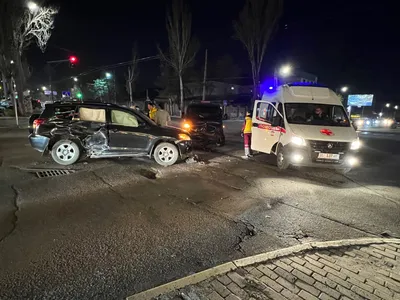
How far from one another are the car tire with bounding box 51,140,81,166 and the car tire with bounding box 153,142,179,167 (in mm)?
2319

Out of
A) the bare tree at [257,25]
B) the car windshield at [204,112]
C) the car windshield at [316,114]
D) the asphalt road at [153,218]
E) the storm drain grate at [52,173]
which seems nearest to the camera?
the asphalt road at [153,218]

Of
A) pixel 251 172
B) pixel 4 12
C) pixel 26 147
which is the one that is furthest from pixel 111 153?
pixel 4 12

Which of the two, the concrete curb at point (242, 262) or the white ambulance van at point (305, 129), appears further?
the white ambulance van at point (305, 129)

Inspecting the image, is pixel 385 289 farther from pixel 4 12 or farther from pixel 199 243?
pixel 4 12

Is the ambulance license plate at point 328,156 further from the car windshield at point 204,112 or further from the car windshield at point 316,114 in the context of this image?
the car windshield at point 204,112

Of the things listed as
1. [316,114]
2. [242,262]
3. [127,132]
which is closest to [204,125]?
[127,132]

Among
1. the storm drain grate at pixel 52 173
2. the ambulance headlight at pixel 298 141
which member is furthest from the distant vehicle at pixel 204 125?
the storm drain grate at pixel 52 173

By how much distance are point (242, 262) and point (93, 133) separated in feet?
20.4

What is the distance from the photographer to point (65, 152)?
7.96 meters

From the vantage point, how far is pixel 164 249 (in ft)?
12.0

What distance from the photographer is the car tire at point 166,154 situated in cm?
826

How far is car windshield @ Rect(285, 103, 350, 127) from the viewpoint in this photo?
26.9 feet

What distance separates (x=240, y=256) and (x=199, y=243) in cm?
62

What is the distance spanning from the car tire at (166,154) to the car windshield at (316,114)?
11.9 ft
